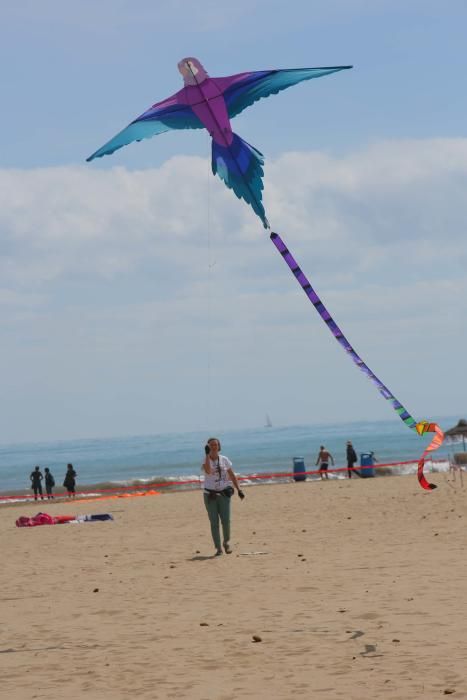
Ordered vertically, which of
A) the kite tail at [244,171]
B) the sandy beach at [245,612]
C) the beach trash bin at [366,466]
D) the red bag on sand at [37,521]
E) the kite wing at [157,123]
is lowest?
the sandy beach at [245,612]

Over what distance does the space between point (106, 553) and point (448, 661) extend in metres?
9.08

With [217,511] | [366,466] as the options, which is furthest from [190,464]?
[217,511]

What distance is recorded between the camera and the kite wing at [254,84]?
347 inches

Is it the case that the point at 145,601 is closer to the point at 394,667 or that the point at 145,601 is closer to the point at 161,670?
the point at 161,670

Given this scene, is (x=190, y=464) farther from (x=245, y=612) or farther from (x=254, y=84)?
(x=254, y=84)

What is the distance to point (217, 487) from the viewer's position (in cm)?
1399

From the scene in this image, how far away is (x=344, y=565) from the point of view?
40.3ft

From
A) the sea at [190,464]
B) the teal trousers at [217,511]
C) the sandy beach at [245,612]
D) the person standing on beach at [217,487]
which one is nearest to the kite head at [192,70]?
the sandy beach at [245,612]

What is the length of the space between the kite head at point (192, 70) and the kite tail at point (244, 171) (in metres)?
0.57

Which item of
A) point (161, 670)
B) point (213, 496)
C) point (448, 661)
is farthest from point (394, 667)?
point (213, 496)

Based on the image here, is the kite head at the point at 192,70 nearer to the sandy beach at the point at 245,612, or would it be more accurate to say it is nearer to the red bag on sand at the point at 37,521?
the sandy beach at the point at 245,612

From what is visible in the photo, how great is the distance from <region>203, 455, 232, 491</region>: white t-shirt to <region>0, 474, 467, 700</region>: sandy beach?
3.12 ft

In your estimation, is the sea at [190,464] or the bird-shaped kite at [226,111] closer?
the bird-shaped kite at [226,111]

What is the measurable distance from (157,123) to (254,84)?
3.30 feet
